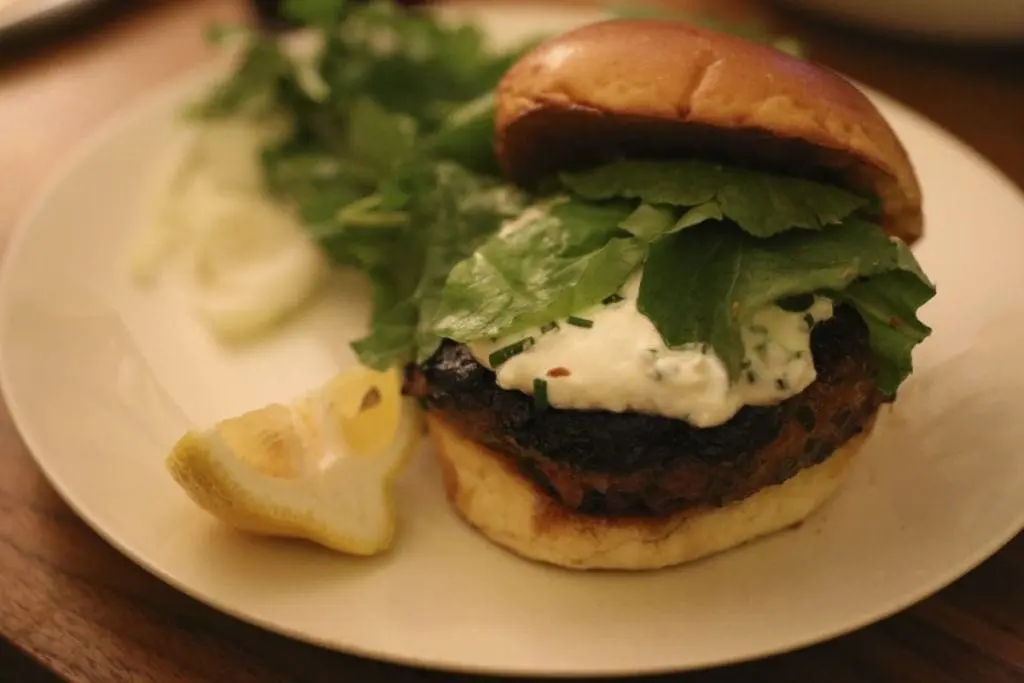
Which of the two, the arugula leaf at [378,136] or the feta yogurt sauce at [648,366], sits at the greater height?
the feta yogurt sauce at [648,366]

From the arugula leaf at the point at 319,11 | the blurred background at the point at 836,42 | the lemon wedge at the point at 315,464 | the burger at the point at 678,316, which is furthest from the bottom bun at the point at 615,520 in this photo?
the arugula leaf at the point at 319,11

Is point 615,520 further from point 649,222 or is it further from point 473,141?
point 473,141

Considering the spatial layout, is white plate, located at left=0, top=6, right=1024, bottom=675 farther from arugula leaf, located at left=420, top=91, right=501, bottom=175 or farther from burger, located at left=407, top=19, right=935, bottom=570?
arugula leaf, located at left=420, top=91, right=501, bottom=175

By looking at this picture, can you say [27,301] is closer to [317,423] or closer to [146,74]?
[317,423]

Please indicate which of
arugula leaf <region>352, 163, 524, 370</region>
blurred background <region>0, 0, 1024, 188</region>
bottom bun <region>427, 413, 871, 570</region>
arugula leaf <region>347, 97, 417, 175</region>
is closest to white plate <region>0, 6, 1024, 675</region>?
bottom bun <region>427, 413, 871, 570</region>

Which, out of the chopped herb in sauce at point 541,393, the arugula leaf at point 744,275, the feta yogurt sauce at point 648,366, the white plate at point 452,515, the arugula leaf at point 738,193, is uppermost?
the arugula leaf at point 738,193

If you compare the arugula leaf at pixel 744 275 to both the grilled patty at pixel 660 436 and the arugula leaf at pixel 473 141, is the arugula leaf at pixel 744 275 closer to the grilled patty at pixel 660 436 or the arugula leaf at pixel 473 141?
the grilled patty at pixel 660 436

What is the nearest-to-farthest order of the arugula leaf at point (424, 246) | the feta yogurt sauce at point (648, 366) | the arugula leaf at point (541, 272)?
the feta yogurt sauce at point (648, 366)
the arugula leaf at point (541, 272)
the arugula leaf at point (424, 246)

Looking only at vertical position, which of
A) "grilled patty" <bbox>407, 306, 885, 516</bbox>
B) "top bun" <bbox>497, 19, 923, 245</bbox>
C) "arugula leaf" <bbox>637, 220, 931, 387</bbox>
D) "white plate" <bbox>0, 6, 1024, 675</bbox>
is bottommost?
"white plate" <bbox>0, 6, 1024, 675</bbox>
